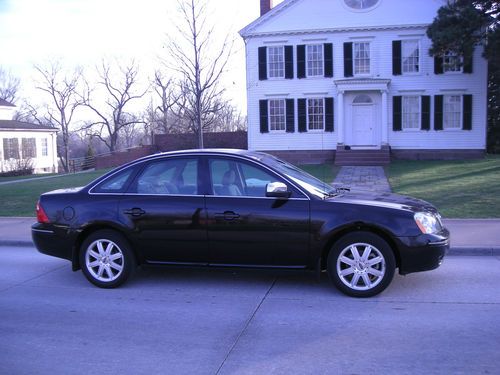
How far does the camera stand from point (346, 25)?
85.7 ft

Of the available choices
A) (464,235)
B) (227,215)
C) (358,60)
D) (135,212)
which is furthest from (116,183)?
(358,60)

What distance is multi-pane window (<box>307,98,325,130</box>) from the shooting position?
2697cm

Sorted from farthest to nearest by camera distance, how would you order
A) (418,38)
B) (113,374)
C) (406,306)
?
(418,38) → (406,306) → (113,374)

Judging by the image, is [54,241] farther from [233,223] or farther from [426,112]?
[426,112]

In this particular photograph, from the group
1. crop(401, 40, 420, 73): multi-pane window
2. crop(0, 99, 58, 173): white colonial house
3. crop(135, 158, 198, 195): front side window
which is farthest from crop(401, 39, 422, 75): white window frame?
crop(0, 99, 58, 173): white colonial house

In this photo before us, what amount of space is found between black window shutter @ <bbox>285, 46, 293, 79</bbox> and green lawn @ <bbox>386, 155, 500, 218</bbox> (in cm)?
722

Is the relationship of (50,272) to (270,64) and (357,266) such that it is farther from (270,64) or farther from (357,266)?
(270,64)

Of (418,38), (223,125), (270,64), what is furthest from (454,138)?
(223,125)

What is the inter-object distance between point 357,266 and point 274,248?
3.03 feet

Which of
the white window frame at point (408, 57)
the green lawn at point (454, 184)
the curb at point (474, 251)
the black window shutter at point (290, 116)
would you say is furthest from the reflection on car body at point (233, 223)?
the white window frame at point (408, 57)

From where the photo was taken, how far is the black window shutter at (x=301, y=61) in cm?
2670

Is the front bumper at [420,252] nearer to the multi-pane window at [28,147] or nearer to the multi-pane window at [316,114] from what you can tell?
the multi-pane window at [316,114]

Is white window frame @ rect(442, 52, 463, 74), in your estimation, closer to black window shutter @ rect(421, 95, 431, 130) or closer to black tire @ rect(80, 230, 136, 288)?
black window shutter @ rect(421, 95, 431, 130)

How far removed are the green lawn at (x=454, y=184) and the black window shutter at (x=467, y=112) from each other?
2.16 m
